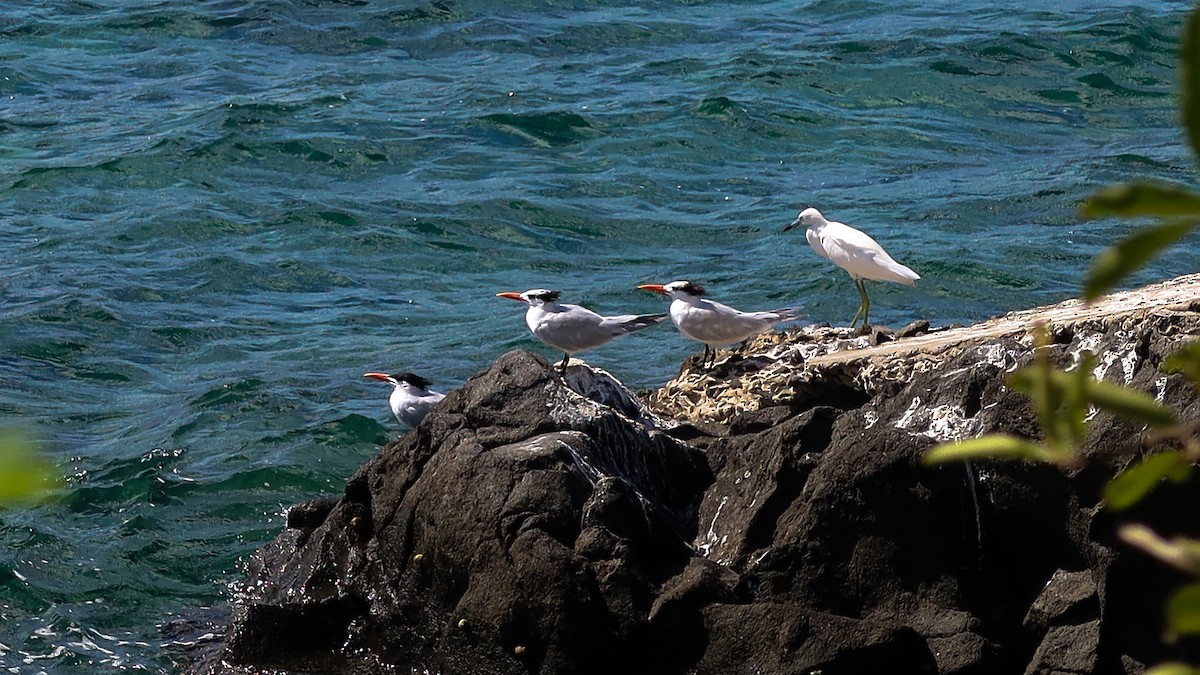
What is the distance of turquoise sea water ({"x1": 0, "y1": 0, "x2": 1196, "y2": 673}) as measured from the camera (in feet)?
32.7

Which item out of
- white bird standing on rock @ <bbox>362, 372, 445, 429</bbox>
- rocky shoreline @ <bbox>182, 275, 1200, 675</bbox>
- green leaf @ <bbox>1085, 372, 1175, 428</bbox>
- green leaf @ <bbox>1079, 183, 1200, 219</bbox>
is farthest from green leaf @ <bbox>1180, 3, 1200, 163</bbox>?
white bird standing on rock @ <bbox>362, 372, 445, 429</bbox>

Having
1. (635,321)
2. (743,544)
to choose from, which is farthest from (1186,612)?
(635,321)

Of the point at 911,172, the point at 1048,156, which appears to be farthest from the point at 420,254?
the point at 1048,156

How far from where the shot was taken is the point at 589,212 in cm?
1575

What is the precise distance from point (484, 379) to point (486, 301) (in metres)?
6.66

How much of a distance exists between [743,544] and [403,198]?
1053 cm

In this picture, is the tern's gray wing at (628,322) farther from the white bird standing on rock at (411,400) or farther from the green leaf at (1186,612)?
the green leaf at (1186,612)

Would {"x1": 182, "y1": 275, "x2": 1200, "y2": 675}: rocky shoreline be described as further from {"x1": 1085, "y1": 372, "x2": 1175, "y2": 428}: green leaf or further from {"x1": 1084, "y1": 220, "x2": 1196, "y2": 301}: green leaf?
{"x1": 1084, "y1": 220, "x2": 1196, "y2": 301}: green leaf

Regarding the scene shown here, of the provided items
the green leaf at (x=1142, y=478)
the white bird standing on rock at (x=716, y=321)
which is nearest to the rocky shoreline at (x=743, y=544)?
Answer: the white bird standing on rock at (x=716, y=321)

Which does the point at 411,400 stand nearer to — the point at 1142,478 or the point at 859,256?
the point at 859,256

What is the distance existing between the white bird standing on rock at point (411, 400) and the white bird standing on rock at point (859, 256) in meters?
2.63

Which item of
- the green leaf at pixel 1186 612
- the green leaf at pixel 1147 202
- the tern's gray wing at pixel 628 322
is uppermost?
the green leaf at pixel 1147 202

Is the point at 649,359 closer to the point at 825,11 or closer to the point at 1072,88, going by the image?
the point at 1072,88

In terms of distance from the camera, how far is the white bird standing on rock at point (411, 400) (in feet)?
28.5
